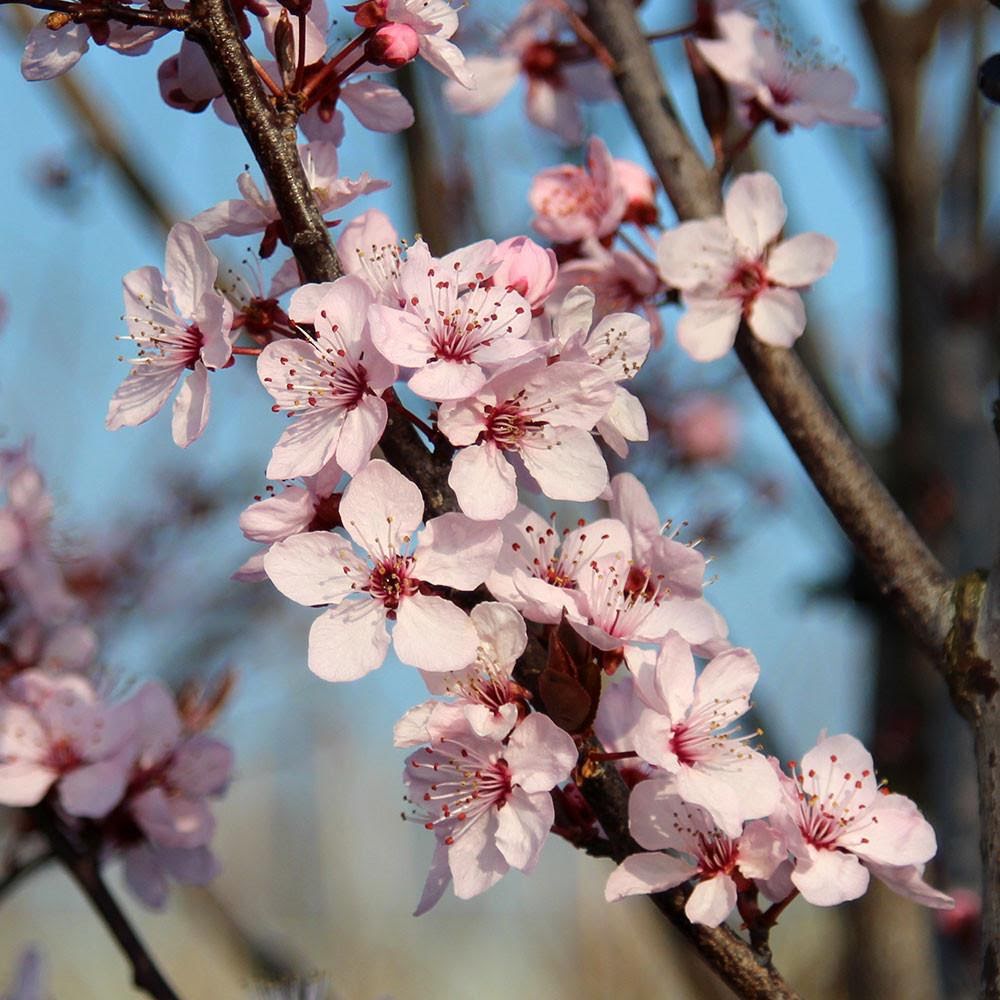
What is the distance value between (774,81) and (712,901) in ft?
4.36

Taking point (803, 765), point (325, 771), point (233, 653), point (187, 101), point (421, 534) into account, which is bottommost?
point (325, 771)

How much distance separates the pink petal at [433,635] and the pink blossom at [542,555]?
0.06 metres

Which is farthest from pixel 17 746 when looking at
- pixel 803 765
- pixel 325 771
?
pixel 325 771

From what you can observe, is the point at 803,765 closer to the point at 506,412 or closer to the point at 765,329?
the point at 506,412

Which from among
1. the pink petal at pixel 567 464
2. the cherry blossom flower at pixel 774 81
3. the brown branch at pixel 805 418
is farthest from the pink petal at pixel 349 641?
the cherry blossom flower at pixel 774 81

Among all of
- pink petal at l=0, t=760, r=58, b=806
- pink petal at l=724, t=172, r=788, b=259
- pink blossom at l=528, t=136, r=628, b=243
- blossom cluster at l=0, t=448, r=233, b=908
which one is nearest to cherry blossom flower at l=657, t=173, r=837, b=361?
pink petal at l=724, t=172, r=788, b=259

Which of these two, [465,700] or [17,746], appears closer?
[465,700]

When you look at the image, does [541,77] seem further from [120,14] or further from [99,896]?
[99,896]

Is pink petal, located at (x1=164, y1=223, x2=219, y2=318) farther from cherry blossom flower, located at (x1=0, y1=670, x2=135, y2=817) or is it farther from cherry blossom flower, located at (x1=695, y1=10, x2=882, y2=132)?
cherry blossom flower, located at (x1=695, y1=10, x2=882, y2=132)

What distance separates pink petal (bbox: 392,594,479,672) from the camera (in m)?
1.07

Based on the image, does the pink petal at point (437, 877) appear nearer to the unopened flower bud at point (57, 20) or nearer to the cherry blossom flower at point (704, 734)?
the cherry blossom flower at point (704, 734)

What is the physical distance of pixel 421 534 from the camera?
3.68 feet

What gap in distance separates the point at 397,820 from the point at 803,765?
12.0m

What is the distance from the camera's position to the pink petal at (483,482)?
1.08m
